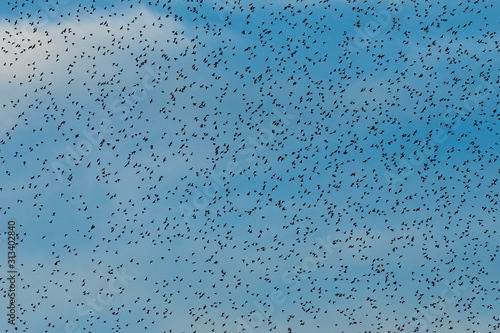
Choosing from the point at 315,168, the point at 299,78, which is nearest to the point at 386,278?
the point at 315,168

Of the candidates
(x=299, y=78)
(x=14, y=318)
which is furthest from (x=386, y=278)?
(x=14, y=318)

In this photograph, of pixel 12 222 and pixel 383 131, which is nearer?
pixel 12 222

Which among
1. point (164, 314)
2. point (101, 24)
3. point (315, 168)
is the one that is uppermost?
point (101, 24)

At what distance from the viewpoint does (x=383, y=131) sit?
72.1 m

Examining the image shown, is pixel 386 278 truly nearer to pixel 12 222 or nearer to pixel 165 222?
pixel 165 222

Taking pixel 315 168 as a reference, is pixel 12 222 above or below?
below

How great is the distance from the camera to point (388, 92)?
2837 inches

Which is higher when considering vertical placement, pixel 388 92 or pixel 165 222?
pixel 388 92

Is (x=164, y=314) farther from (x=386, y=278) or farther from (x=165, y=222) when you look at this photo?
(x=386, y=278)

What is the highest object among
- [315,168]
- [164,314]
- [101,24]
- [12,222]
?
[101,24]

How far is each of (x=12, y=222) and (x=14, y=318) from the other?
5.75 meters

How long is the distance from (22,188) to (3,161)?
1.99 m

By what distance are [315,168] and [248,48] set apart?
9.01 meters

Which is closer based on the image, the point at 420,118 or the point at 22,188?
the point at 22,188
